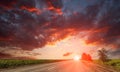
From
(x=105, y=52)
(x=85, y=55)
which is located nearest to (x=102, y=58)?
(x=105, y=52)

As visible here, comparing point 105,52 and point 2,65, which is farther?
point 105,52

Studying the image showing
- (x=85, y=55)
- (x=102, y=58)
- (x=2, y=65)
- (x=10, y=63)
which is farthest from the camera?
(x=85, y=55)

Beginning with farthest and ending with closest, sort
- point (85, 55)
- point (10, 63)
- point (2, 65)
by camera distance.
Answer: point (85, 55) → point (10, 63) → point (2, 65)

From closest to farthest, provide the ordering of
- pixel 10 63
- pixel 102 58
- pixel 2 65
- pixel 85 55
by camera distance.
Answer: pixel 2 65, pixel 10 63, pixel 102 58, pixel 85 55

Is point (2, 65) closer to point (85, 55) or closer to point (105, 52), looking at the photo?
point (105, 52)

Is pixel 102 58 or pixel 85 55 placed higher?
pixel 85 55

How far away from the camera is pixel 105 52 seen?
82.4m

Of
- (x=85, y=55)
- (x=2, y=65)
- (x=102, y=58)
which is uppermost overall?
(x=85, y=55)

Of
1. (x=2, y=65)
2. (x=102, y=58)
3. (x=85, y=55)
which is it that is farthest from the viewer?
(x=85, y=55)

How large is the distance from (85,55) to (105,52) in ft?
321

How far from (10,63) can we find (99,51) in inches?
1744

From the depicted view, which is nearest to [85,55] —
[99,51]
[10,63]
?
[99,51]

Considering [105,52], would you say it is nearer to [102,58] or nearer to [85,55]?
[102,58]

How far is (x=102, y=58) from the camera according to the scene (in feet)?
268
